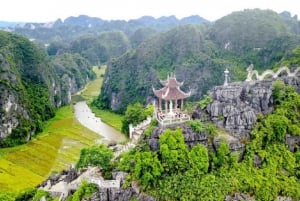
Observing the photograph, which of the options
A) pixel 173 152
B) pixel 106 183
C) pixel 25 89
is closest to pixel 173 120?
pixel 173 152

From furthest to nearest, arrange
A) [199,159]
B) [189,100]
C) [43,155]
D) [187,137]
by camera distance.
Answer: [189,100], [43,155], [187,137], [199,159]

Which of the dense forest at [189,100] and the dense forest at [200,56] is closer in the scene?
the dense forest at [189,100]

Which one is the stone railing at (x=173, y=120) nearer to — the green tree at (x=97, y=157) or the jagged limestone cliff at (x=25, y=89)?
the green tree at (x=97, y=157)

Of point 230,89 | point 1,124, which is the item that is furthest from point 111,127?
point 230,89


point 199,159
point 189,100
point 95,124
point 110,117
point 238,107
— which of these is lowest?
point 110,117

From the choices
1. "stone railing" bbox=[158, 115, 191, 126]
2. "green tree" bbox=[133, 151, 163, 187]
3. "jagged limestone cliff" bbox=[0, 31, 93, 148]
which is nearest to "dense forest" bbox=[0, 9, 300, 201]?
"green tree" bbox=[133, 151, 163, 187]

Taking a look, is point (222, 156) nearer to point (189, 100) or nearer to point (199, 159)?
point (199, 159)

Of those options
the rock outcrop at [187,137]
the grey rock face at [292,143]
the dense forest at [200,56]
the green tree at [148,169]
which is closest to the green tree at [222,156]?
the rock outcrop at [187,137]

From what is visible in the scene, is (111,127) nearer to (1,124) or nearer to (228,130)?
(1,124)
